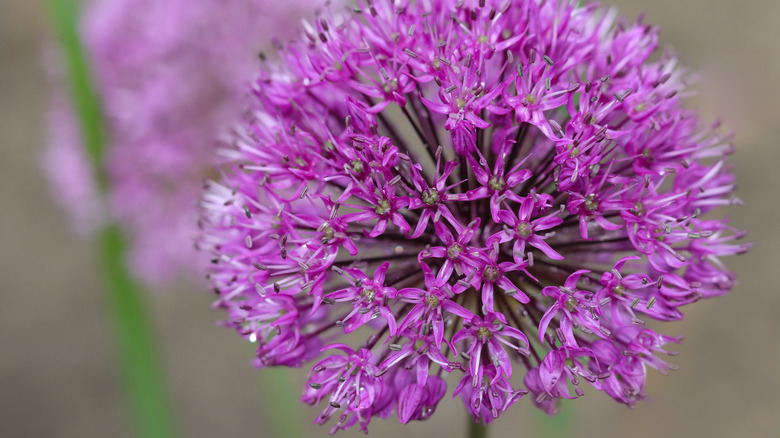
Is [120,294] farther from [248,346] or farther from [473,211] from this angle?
[248,346]

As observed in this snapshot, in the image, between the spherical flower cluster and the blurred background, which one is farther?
the blurred background

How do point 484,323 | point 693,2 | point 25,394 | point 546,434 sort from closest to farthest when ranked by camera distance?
point 484,323 → point 546,434 → point 25,394 → point 693,2

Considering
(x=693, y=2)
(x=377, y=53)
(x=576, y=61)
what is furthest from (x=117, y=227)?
(x=693, y=2)

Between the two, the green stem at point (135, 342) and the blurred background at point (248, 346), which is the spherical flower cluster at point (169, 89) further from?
→ the blurred background at point (248, 346)

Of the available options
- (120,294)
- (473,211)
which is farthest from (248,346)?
(473,211)

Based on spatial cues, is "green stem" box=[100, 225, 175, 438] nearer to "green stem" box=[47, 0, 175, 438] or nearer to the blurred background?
"green stem" box=[47, 0, 175, 438]

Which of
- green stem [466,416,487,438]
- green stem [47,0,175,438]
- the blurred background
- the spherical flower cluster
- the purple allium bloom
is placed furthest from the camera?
the blurred background

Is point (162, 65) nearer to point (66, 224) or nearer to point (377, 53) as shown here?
point (377, 53)

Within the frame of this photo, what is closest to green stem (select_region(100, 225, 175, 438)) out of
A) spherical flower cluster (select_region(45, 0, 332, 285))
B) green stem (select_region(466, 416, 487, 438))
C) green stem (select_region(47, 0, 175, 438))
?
green stem (select_region(47, 0, 175, 438))
